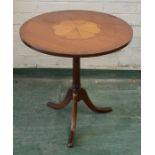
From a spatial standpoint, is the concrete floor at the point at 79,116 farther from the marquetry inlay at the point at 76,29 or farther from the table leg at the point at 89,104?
the marquetry inlay at the point at 76,29

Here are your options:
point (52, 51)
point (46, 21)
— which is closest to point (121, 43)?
point (52, 51)

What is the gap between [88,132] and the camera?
7.18 ft

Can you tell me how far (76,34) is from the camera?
6.01ft

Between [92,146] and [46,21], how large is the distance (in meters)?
0.87

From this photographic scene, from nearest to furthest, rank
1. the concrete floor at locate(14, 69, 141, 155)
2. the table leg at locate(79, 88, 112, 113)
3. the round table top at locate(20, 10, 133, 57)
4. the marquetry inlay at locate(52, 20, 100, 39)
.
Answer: the round table top at locate(20, 10, 133, 57), the marquetry inlay at locate(52, 20, 100, 39), the concrete floor at locate(14, 69, 141, 155), the table leg at locate(79, 88, 112, 113)

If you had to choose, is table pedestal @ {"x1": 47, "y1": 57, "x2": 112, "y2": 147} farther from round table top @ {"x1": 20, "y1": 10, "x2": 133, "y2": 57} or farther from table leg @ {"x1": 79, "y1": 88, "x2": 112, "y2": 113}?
round table top @ {"x1": 20, "y1": 10, "x2": 133, "y2": 57}

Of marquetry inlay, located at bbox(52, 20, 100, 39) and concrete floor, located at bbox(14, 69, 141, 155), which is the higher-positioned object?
marquetry inlay, located at bbox(52, 20, 100, 39)

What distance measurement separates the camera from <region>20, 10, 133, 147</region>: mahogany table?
1.65 m

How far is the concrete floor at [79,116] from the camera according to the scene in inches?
80.8

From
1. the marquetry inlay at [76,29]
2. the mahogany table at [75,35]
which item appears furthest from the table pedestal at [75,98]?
the marquetry inlay at [76,29]

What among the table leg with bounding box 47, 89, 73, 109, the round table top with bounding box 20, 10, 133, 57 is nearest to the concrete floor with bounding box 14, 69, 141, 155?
the table leg with bounding box 47, 89, 73, 109

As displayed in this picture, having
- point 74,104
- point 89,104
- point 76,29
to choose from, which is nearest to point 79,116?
point 89,104

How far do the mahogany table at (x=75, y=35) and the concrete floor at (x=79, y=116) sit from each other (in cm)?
13

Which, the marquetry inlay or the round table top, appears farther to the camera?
the marquetry inlay
